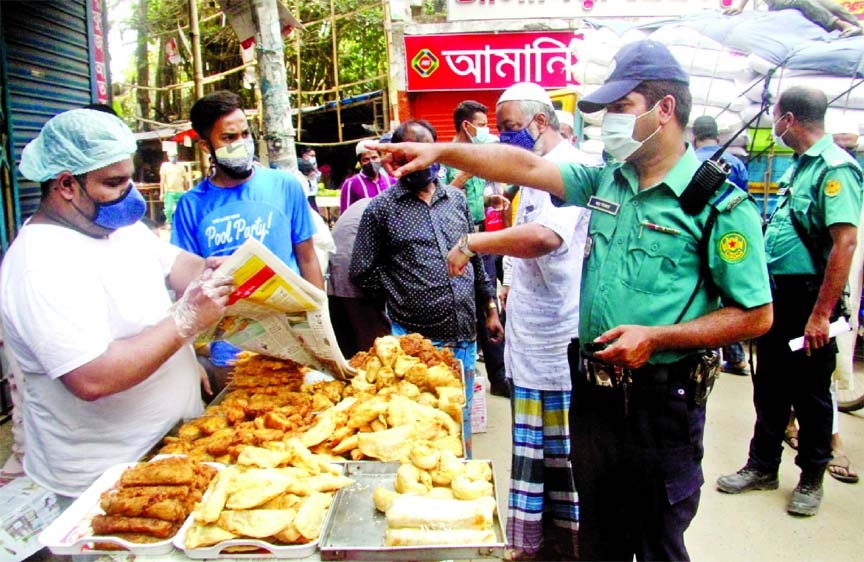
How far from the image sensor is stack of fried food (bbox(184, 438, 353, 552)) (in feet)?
4.97

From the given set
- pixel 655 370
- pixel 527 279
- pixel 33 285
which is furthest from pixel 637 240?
pixel 33 285

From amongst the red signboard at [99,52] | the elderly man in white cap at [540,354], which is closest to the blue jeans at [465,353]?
the elderly man in white cap at [540,354]

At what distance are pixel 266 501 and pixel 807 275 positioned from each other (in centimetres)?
313

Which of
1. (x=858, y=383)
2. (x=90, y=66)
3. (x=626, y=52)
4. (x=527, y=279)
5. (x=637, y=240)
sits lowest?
(x=858, y=383)

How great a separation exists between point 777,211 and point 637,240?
2.12 meters

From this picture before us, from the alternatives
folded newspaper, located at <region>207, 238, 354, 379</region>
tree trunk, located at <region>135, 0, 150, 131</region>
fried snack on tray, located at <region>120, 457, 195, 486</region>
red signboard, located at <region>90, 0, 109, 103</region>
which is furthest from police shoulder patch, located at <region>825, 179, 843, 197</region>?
tree trunk, located at <region>135, 0, 150, 131</region>

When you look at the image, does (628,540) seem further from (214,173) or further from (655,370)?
(214,173)

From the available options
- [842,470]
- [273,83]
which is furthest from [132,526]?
[842,470]

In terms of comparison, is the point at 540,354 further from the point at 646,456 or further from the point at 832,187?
the point at 832,187

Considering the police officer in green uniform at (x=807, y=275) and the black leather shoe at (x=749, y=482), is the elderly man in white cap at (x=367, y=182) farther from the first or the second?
the black leather shoe at (x=749, y=482)

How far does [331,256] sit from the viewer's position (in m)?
4.30

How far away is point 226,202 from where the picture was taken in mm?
2926

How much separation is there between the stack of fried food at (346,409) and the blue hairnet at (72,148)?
0.88 m

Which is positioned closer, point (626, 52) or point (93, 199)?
point (93, 199)
